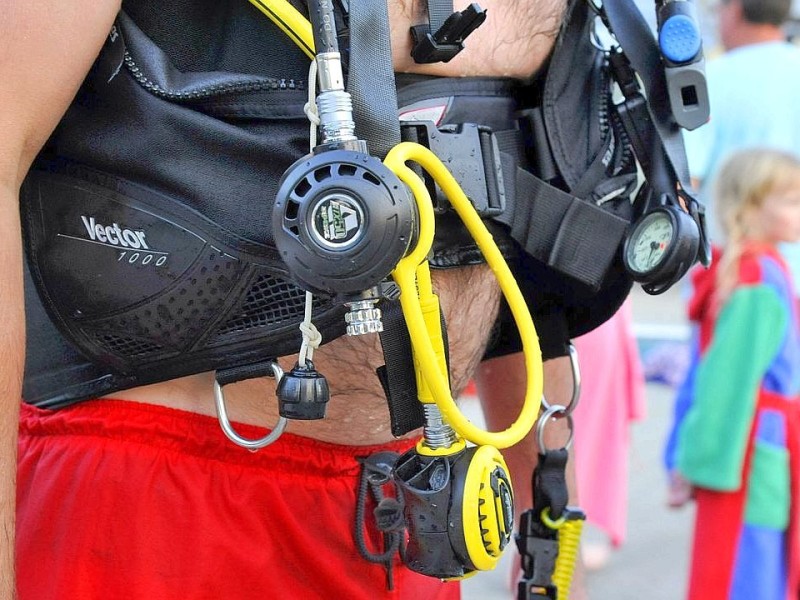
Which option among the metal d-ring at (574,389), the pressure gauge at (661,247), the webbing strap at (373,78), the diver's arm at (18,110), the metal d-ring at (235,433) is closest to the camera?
the diver's arm at (18,110)

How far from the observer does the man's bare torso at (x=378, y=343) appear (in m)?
1.21

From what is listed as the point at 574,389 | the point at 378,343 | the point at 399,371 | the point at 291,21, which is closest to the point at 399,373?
the point at 399,371

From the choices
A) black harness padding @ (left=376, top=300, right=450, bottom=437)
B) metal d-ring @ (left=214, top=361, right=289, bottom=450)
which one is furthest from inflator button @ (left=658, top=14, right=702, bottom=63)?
metal d-ring @ (left=214, top=361, right=289, bottom=450)

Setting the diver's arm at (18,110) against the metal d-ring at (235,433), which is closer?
the diver's arm at (18,110)

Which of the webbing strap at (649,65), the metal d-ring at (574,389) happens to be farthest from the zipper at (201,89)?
the metal d-ring at (574,389)

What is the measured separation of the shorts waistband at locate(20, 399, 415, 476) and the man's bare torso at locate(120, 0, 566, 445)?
0.04ft

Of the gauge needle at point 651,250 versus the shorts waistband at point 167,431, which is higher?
the gauge needle at point 651,250

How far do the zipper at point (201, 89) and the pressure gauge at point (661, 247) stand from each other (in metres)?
0.47

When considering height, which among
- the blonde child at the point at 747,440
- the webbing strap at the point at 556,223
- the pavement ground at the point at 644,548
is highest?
the webbing strap at the point at 556,223

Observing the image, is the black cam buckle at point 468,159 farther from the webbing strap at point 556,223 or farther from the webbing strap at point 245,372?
the webbing strap at point 245,372

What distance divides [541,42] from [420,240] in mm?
479

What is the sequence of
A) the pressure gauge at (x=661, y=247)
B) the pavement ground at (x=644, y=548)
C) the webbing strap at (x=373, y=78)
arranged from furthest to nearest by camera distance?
the pavement ground at (x=644, y=548)
the pressure gauge at (x=661, y=247)
the webbing strap at (x=373, y=78)

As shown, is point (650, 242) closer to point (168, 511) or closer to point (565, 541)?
point (565, 541)

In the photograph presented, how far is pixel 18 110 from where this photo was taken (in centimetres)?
92
